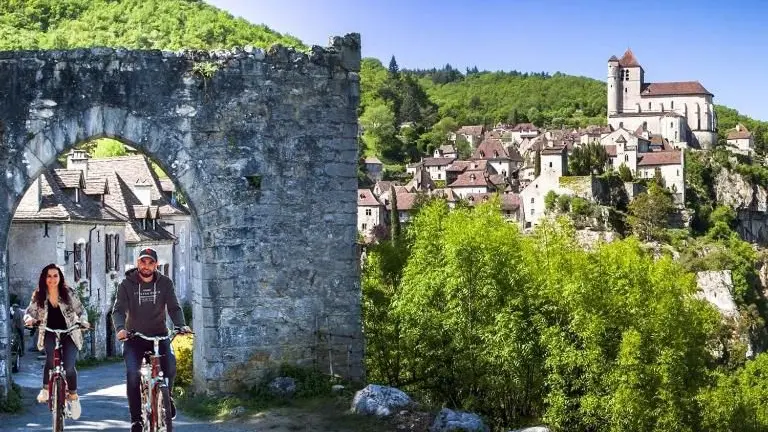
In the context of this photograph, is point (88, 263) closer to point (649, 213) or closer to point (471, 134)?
point (649, 213)

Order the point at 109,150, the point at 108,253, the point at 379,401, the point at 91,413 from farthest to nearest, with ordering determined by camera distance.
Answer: the point at 109,150 < the point at 108,253 < the point at 91,413 < the point at 379,401

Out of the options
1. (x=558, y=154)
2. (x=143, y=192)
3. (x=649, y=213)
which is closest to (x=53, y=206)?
(x=143, y=192)

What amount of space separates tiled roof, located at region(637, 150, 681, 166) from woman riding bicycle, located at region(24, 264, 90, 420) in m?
117

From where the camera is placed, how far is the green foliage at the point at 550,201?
97.1 m

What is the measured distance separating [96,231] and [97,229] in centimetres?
11

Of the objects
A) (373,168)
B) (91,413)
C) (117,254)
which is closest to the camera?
(91,413)

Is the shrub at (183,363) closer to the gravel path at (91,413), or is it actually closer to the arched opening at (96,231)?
the gravel path at (91,413)

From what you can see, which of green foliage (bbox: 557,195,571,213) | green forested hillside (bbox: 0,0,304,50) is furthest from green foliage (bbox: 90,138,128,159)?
green foliage (bbox: 557,195,571,213)

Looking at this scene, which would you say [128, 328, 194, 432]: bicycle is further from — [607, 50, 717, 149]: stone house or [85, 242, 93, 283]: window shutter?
[607, 50, 717, 149]: stone house

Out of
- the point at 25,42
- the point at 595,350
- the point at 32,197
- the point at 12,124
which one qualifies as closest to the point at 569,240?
the point at 595,350

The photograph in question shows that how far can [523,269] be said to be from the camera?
2014 cm

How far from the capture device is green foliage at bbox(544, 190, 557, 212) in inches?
3824

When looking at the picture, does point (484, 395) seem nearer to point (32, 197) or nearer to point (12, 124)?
point (12, 124)

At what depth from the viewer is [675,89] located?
162000 millimetres
